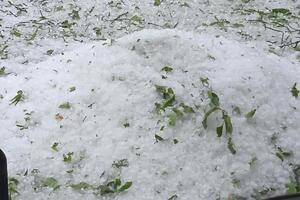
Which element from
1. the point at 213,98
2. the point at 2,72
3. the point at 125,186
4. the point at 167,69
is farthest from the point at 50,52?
the point at 125,186

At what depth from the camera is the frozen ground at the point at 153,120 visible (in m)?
3.15

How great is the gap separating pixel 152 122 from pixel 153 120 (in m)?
0.02

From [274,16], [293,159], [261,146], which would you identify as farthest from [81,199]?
[274,16]

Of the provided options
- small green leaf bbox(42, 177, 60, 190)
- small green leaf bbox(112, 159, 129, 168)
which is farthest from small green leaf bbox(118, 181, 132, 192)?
small green leaf bbox(42, 177, 60, 190)

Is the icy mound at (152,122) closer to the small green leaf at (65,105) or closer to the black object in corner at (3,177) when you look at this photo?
the small green leaf at (65,105)

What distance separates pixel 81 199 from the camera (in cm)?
305

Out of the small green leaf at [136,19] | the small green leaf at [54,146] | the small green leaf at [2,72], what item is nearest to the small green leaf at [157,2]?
the small green leaf at [136,19]

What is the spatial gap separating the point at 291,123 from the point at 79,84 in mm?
1814

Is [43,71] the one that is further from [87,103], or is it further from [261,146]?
[261,146]

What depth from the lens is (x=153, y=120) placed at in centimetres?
348

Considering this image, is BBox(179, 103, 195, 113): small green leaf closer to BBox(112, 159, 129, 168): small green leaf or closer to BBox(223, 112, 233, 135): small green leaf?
BBox(223, 112, 233, 135): small green leaf

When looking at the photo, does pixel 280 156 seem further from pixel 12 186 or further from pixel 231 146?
pixel 12 186

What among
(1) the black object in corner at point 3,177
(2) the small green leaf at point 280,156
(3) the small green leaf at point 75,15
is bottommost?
(3) the small green leaf at point 75,15

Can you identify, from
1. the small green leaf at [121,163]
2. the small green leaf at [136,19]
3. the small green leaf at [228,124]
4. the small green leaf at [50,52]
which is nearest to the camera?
the small green leaf at [121,163]
